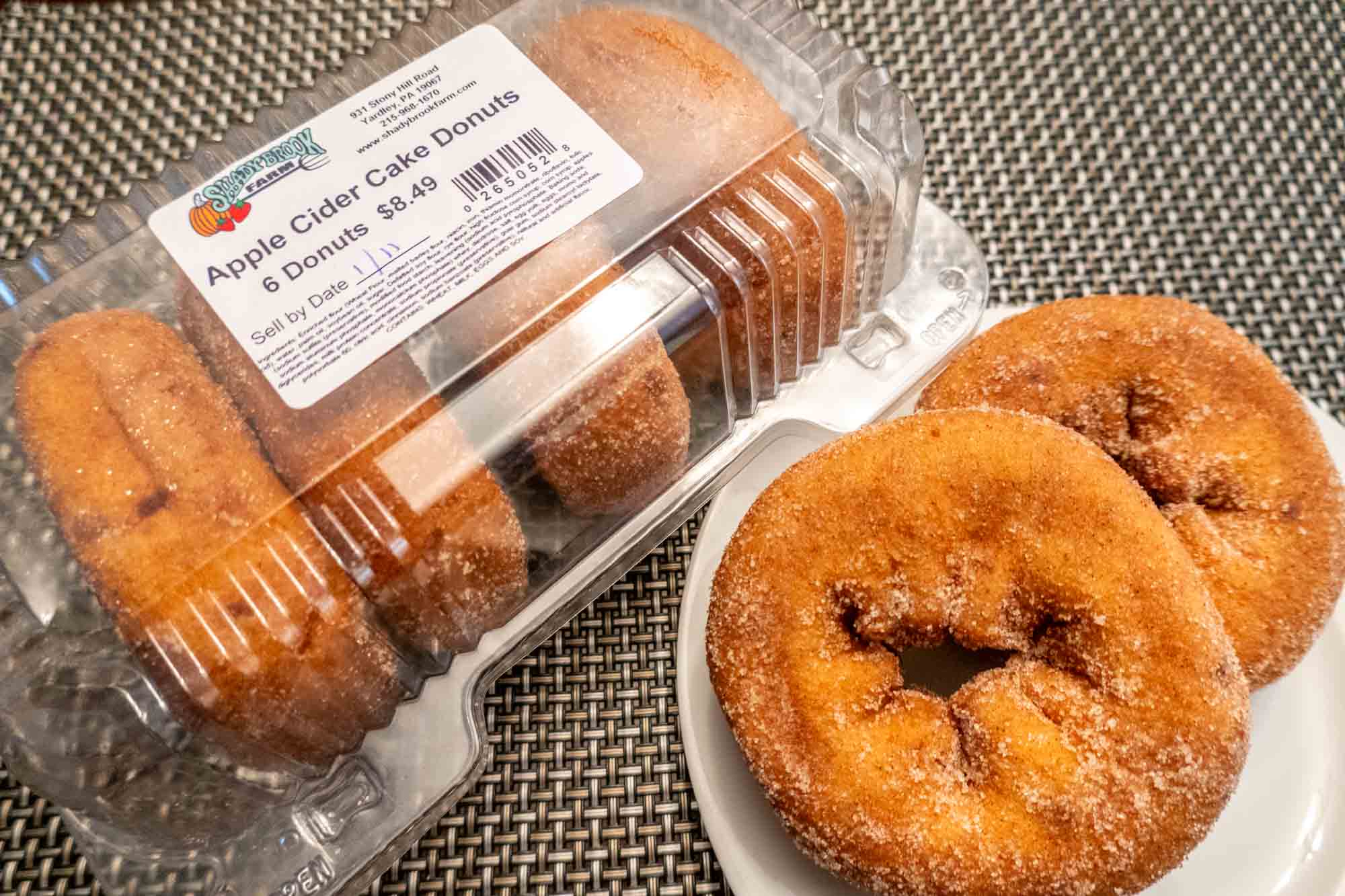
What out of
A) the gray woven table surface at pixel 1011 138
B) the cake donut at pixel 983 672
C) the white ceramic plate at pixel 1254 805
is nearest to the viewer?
the cake donut at pixel 983 672

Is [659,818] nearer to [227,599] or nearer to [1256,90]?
[227,599]

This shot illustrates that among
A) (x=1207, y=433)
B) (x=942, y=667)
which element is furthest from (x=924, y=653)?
(x=1207, y=433)

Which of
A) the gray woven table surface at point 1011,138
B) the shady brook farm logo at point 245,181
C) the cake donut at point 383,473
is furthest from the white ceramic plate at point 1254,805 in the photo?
the shady brook farm logo at point 245,181

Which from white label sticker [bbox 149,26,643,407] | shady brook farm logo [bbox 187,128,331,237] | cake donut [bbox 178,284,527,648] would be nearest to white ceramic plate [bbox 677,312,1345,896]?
cake donut [bbox 178,284,527,648]

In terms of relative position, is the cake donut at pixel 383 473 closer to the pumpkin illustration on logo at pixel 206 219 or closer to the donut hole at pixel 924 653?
the pumpkin illustration on logo at pixel 206 219

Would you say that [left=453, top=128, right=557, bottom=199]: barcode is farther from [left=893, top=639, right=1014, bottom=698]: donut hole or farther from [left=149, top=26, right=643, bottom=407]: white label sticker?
[left=893, top=639, right=1014, bottom=698]: donut hole

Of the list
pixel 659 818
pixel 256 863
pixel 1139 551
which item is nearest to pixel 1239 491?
pixel 1139 551

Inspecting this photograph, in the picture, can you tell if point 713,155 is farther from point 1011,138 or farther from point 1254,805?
point 1254,805
